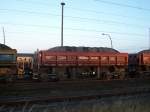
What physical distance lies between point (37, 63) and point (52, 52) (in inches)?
64.5

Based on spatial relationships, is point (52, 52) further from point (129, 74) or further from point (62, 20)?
point (62, 20)

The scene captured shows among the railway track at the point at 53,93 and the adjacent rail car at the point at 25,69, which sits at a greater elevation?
the adjacent rail car at the point at 25,69

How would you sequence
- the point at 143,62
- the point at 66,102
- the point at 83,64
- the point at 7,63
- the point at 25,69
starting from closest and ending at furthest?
the point at 66,102 < the point at 7,63 < the point at 83,64 < the point at 25,69 < the point at 143,62

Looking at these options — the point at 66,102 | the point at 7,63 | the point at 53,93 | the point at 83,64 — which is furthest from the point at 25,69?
the point at 66,102

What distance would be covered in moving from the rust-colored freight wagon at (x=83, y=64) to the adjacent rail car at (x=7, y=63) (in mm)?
3498

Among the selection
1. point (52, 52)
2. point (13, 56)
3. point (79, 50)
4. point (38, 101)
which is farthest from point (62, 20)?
point (38, 101)

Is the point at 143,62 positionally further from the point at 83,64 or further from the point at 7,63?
the point at 7,63

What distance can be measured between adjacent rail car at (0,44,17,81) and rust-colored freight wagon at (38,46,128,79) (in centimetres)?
350

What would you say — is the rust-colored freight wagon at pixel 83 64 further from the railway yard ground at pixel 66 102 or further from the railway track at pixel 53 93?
the railway yard ground at pixel 66 102

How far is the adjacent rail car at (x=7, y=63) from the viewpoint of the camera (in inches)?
1080

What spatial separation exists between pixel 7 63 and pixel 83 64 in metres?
8.32

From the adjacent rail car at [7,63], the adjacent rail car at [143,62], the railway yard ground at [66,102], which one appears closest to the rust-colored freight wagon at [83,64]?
the adjacent rail car at [143,62]

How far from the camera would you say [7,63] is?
90.9 feet

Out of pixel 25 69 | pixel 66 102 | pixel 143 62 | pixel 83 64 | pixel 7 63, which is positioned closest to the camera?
pixel 66 102
